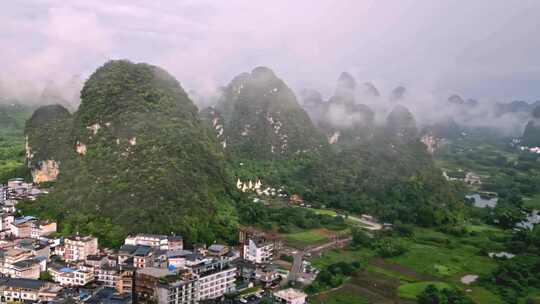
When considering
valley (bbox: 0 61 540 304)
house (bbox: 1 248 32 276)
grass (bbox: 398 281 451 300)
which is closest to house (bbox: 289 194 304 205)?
valley (bbox: 0 61 540 304)

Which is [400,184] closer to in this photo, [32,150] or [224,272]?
[224,272]

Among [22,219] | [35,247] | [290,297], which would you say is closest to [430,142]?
[290,297]

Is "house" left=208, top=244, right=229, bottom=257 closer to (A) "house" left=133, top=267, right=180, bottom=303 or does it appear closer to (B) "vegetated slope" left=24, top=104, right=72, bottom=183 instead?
(A) "house" left=133, top=267, right=180, bottom=303

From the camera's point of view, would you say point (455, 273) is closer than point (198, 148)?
Yes

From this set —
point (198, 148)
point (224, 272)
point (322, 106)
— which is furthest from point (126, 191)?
point (322, 106)

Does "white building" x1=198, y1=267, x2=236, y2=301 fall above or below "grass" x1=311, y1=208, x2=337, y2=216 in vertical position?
below

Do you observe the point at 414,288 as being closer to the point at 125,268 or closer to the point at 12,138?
the point at 125,268

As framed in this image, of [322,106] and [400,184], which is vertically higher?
[322,106]
